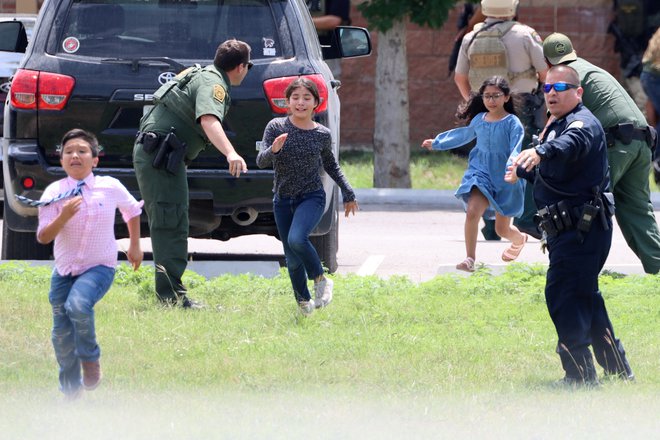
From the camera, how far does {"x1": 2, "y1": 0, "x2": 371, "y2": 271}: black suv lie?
9.54 m

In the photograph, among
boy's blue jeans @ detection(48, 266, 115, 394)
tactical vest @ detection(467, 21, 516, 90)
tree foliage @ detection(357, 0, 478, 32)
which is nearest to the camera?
boy's blue jeans @ detection(48, 266, 115, 394)

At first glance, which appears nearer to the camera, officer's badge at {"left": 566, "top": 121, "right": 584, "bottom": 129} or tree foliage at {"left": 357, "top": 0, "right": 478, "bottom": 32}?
officer's badge at {"left": 566, "top": 121, "right": 584, "bottom": 129}

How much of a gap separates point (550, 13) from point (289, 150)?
13.9 metres

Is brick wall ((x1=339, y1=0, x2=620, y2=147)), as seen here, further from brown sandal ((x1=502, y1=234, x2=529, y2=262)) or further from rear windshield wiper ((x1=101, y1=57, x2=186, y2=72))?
rear windshield wiper ((x1=101, y1=57, x2=186, y2=72))

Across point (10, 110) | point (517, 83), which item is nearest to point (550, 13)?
point (517, 83)

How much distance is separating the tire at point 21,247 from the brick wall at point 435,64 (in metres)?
11.8

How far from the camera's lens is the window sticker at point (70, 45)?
9.70 m

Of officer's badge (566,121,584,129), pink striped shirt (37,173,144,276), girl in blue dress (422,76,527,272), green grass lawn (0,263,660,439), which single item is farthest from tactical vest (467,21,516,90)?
pink striped shirt (37,173,144,276)

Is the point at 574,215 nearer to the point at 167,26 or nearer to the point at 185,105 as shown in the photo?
the point at 185,105

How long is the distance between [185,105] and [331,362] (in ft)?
6.73

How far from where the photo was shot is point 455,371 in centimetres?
699

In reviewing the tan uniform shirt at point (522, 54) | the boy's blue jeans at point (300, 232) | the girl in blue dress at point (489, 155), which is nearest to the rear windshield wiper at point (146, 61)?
the boy's blue jeans at point (300, 232)

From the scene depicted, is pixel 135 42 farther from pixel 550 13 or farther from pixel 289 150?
pixel 550 13

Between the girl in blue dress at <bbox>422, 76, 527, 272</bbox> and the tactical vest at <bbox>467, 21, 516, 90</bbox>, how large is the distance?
74.3 inches
